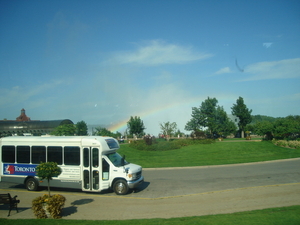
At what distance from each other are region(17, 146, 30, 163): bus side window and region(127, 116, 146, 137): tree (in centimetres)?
3596

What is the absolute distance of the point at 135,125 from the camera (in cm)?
4962

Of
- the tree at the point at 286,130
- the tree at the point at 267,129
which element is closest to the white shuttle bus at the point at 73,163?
the tree at the point at 286,130

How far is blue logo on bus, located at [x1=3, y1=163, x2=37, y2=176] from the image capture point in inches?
518

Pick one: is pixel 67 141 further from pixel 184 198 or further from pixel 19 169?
pixel 184 198

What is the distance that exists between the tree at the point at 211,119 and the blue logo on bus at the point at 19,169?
43053 millimetres

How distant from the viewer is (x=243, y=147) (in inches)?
1328

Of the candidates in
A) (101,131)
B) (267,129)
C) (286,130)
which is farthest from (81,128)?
(286,130)

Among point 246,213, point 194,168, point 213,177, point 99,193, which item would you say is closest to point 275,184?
point 213,177

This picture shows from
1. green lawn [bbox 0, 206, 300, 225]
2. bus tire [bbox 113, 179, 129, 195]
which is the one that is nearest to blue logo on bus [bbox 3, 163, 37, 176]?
bus tire [bbox 113, 179, 129, 195]

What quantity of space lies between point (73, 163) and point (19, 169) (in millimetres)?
3446

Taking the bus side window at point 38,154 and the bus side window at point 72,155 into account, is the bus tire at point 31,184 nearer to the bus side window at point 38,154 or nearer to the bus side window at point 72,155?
the bus side window at point 38,154

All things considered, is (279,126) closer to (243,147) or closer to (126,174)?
(243,147)

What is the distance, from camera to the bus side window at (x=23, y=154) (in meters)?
13.4

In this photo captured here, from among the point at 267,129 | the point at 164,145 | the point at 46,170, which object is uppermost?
the point at 267,129
